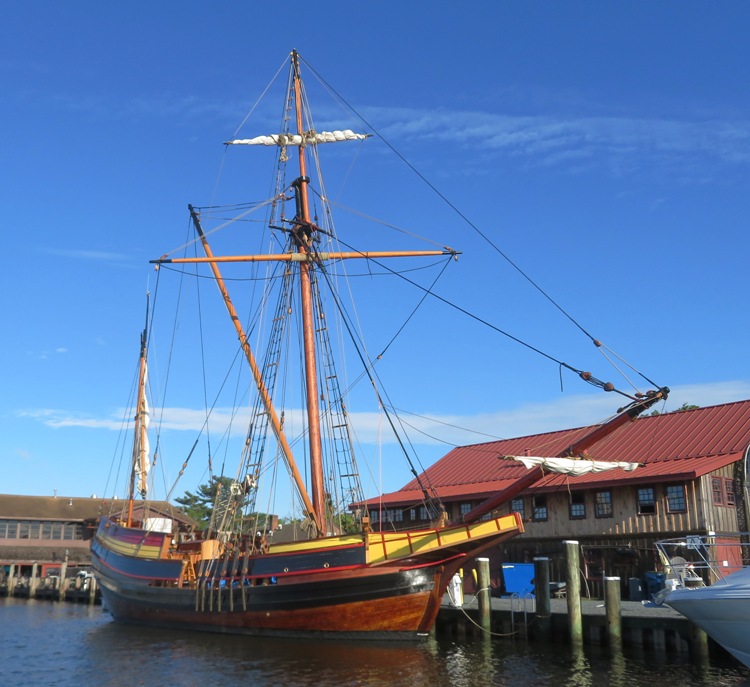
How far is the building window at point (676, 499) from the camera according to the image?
98.6 feet

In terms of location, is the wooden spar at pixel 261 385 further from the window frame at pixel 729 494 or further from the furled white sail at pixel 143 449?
the window frame at pixel 729 494

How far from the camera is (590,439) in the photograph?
79.8 ft

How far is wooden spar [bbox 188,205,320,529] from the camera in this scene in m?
31.7

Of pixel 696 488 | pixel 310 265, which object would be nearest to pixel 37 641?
pixel 310 265

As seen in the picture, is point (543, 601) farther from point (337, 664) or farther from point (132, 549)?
point (132, 549)

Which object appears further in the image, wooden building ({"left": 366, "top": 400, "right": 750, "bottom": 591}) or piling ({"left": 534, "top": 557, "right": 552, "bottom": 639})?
wooden building ({"left": 366, "top": 400, "right": 750, "bottom": 591})

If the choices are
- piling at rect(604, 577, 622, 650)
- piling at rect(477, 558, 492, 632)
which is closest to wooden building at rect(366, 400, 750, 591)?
piling at rect(477, 558, 492, 632)

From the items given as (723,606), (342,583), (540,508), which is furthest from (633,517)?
(723,606)

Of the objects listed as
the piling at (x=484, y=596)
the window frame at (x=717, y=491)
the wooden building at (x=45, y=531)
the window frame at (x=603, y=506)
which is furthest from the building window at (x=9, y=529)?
the window frame at (x=717, y=491)

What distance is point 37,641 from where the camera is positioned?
30375 millimetres

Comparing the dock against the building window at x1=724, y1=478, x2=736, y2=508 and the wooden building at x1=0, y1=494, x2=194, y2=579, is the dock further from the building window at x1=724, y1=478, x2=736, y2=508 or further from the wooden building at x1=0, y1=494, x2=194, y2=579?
the wooden building at x1=0, y1=494, x2=194, y2=579

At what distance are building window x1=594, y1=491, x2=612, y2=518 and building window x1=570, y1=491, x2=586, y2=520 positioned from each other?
60cm

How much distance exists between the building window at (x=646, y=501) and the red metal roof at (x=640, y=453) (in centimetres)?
70

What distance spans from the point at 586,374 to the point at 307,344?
12.2 m
